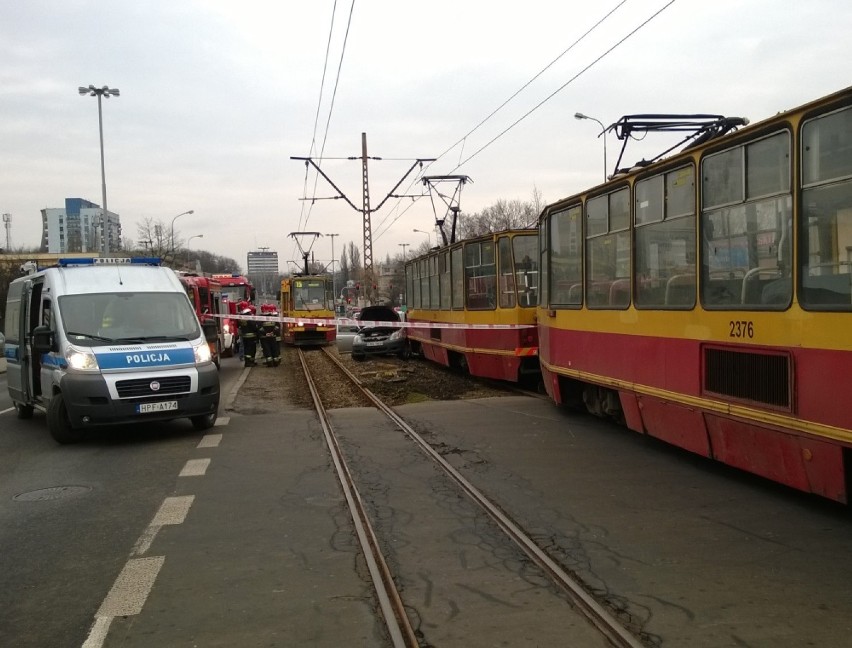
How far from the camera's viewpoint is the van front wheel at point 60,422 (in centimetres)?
947

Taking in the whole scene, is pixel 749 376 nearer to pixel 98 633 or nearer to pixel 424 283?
pixel 98 633

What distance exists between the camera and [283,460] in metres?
8.45

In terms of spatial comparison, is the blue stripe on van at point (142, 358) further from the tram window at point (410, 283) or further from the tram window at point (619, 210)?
the tram window at point (410, 283)

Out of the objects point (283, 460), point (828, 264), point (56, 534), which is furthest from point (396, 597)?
point (283, 460)

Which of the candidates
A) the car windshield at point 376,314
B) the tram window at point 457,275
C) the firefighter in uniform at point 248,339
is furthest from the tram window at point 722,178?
the car windshield at point 376,314

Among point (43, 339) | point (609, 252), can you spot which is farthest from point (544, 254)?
point (43, 339)

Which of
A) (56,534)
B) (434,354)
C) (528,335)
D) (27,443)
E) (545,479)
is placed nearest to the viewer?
(56,534)

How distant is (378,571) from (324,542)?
2.60 feet

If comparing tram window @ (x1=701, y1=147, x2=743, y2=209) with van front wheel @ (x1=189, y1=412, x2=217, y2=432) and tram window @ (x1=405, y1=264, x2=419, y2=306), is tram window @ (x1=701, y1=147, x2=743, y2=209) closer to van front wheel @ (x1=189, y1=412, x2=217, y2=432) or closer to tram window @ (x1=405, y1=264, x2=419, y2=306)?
van front wheel @ (x1=189, y1=412, x2=217, y2=432)

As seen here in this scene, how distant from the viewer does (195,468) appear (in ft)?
26.5

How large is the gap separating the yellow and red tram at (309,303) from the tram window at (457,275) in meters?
15.0

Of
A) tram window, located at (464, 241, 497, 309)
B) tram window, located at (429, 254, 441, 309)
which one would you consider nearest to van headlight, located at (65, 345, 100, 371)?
tram window, located at (464, 241, 497, 309)

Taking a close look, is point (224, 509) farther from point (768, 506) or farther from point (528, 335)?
point (528, 335)

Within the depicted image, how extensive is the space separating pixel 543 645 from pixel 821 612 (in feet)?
5.01
